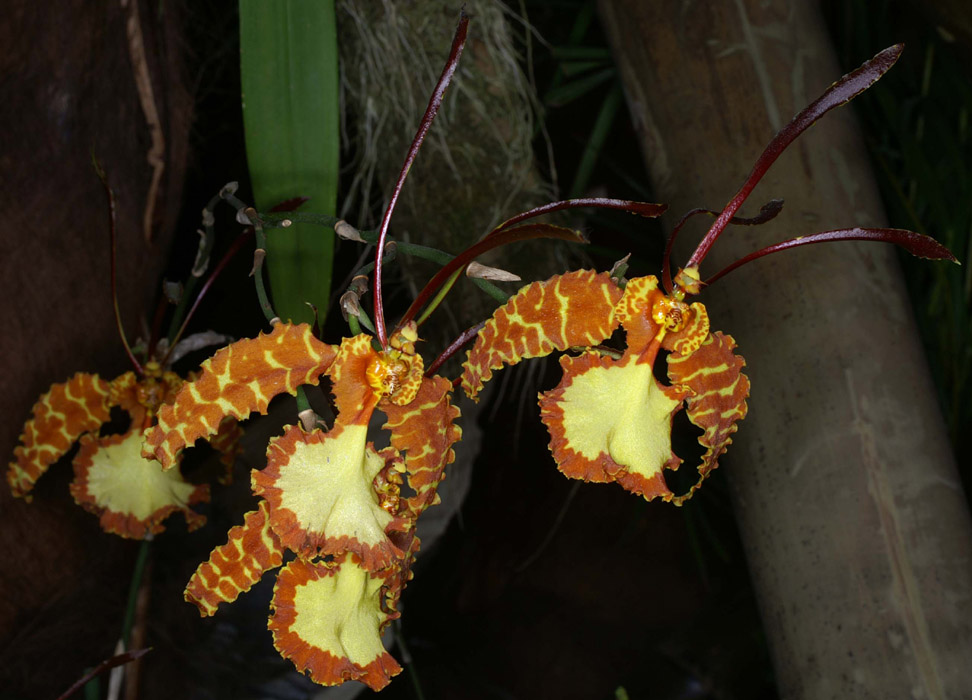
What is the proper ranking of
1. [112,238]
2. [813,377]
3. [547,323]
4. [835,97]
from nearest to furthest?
[835,97]
[547,323]
[112,238]
[813,377]

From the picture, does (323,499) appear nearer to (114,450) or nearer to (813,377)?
(114,450)

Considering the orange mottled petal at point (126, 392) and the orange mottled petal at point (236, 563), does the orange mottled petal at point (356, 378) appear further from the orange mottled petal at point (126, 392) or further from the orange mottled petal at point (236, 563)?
the orange mottled petal at point (126, 392)

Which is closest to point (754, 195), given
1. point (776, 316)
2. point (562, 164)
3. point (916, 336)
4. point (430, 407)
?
point (776, 316)

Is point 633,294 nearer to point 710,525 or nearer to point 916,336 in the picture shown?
point 916,336

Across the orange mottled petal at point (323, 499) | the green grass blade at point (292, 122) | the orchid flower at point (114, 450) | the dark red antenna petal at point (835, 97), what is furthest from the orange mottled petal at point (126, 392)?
the dark red antenna petal at point (835, 97)

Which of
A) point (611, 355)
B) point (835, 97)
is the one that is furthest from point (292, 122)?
point (835, 97)

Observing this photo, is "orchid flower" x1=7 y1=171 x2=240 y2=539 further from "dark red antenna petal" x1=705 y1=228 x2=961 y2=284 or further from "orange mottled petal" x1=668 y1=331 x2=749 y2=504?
"dark red antenna petal" x1=705 y1=228 x2=961 y2=284
